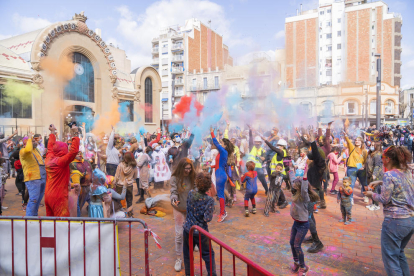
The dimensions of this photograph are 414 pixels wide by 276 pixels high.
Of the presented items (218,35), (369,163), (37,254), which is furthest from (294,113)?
(218,35)

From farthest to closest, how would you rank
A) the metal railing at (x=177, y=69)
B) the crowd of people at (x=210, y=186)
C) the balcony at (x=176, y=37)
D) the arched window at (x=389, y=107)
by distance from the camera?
the balcony at (x=176, y=37) < the metal railing at (x=177, y=69) < the arched window at (x=389, y=107) < the crowd of people at (x=210, y=186)

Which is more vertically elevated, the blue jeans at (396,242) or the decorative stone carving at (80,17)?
the decorative stone carving at (80,17)

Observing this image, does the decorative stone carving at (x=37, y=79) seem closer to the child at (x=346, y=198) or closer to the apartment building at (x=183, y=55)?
the child at (x=346, y=198)

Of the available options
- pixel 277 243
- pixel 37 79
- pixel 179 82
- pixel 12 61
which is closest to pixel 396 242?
pixel 277 243

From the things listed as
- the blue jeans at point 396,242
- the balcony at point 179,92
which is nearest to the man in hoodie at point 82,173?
the blue jeans at point 396,242

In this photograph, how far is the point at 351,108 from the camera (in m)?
38.7

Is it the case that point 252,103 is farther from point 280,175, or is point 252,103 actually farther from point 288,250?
point 288,250

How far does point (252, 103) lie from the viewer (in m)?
17.5

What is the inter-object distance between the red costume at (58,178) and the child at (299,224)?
3.45 metres

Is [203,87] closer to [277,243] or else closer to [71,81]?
[71,81]

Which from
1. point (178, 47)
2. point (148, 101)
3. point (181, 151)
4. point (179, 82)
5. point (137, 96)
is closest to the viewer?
point (181, 151)

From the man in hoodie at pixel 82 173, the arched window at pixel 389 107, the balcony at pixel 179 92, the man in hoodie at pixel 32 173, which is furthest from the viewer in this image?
the balcony at pixel 179 92

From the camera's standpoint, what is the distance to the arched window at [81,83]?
2235 cm

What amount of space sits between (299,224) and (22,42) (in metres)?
24.8
